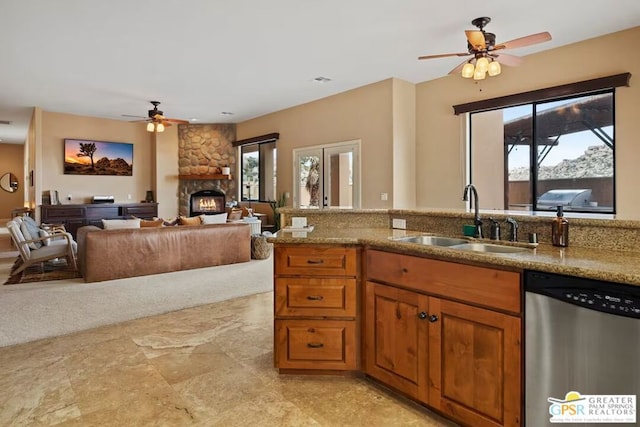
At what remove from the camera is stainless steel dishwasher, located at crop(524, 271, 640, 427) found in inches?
54.4

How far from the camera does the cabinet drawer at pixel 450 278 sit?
1686 mm

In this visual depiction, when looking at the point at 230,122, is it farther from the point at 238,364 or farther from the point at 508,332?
the point at 508,332

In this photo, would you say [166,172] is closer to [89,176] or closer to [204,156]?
[204,156]

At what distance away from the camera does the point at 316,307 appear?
7.91 ft

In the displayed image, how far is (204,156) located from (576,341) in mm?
9163

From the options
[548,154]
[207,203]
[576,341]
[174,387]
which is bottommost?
[174,387]

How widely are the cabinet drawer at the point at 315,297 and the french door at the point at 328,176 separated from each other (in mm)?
4239

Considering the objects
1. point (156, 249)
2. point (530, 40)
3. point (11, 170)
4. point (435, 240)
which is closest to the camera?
point (435, 240)

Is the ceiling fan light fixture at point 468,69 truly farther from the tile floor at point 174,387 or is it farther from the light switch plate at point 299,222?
the tile floor at point 174,387

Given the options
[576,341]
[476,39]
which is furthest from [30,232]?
[576,341]

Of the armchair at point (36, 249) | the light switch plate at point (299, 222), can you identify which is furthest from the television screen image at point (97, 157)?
the light switch plate at point (299, 222)

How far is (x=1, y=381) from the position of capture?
2.43 metres

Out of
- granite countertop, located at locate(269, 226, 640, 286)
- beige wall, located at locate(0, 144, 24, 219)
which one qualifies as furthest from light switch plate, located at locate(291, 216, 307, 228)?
beige wall, located at locate(0, 144, 24, 219)

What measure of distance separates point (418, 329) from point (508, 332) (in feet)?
1.57
